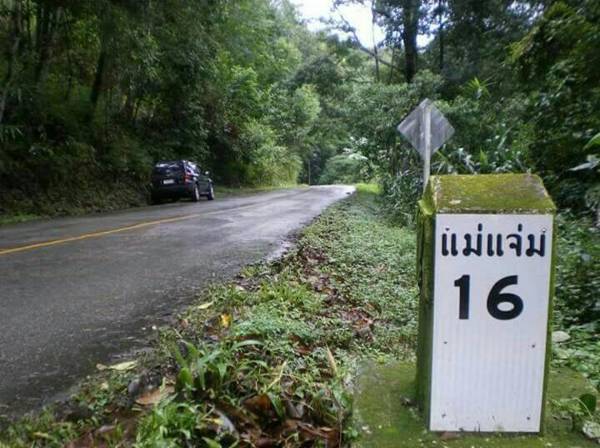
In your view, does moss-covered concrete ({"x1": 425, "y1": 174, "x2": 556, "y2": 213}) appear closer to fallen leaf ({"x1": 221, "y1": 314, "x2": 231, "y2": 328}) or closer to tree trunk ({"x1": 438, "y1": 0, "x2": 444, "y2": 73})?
fallen leaf ({"x1": 221, "y1": 314, "x2": 231, "y2": 328})

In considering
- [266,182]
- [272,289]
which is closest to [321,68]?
[266,182]

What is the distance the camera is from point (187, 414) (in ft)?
7.72

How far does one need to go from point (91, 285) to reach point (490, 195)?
4.57 meters

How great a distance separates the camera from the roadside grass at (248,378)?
2.34 meters

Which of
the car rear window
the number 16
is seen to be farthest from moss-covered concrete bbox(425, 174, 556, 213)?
the car rear window

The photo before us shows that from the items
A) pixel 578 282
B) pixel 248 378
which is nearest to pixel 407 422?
pixel 248 378

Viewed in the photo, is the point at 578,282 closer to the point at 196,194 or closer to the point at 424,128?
the point at 424,128

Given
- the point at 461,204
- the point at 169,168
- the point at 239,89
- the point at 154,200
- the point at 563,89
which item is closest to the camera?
the point at 461,204

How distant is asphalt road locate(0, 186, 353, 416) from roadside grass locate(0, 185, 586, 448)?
296 mm

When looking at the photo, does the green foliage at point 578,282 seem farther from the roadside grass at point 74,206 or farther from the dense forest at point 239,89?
the roadside grass at point 74,206

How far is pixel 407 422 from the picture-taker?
218 centimetres

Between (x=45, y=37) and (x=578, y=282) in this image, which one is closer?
(x=578, y=282)

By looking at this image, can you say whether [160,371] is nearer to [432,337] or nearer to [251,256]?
[432,337]

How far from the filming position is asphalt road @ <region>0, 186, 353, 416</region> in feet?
11.4
